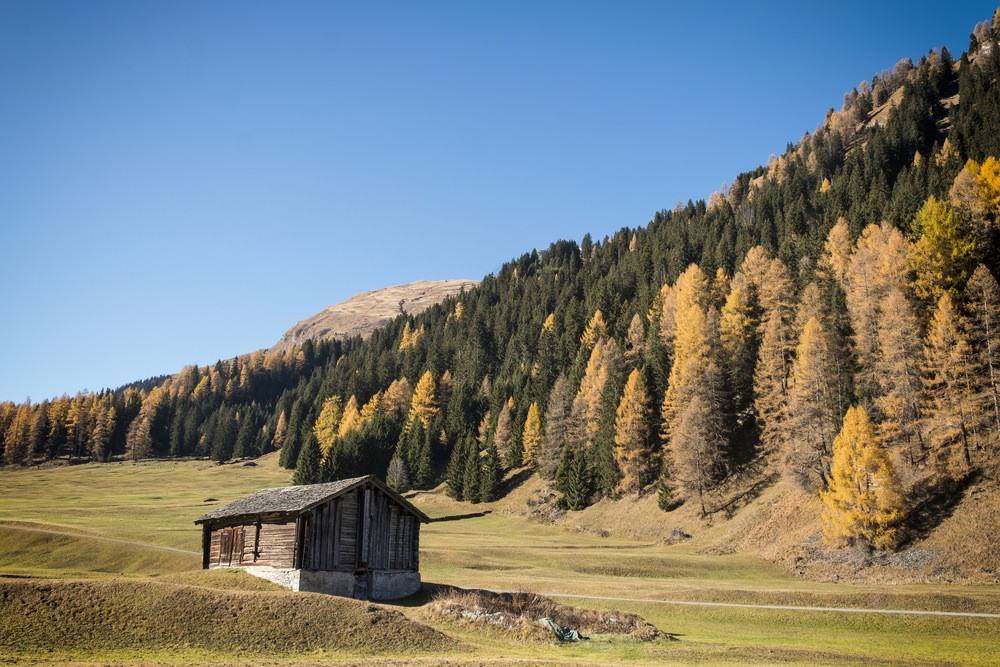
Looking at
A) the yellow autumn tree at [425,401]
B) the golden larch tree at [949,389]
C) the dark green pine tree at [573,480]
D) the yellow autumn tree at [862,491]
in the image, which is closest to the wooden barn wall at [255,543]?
Result: the yellow autumn tree at [862,491]

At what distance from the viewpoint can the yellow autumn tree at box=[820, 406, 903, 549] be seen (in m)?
40.9

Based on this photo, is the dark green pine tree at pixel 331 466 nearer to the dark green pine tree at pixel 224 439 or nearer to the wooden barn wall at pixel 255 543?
the wooden barn wall at pixel 255 543

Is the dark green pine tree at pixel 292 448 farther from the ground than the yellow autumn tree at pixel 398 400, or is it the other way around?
the yellow autumn tree at pixel 398 400

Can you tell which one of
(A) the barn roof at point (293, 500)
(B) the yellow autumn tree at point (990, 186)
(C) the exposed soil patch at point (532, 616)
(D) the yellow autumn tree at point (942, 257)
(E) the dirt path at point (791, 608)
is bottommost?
(E) the dirt path at point (791, 608)

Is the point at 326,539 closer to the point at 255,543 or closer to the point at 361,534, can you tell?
the point at 361,534

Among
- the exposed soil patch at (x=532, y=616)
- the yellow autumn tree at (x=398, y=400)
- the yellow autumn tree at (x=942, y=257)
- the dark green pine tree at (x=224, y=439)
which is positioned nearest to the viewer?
the exposed soil patch at (x=532, y=616)

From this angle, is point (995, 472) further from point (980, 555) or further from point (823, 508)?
point (823, 508)

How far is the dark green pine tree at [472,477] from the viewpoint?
88.1m

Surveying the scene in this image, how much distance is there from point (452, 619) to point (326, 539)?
9898 mm

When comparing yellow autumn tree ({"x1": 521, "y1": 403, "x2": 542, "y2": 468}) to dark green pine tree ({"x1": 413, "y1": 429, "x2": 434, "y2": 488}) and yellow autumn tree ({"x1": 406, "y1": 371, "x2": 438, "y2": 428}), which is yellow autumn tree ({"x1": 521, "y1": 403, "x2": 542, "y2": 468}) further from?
yellow autumn tree ({"x1": 406, "y1": 371, "x2": 438, "y2": 428})

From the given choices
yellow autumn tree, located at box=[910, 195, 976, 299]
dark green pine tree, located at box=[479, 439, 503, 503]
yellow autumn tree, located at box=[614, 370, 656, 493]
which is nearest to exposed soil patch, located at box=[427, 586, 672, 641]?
yellow autumn tree, located at box=[614, 370, 656, 493]

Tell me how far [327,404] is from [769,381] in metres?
95.9

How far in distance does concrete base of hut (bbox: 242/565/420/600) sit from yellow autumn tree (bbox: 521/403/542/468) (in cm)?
5624

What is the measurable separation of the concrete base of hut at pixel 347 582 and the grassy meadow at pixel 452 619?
0.93 meters
